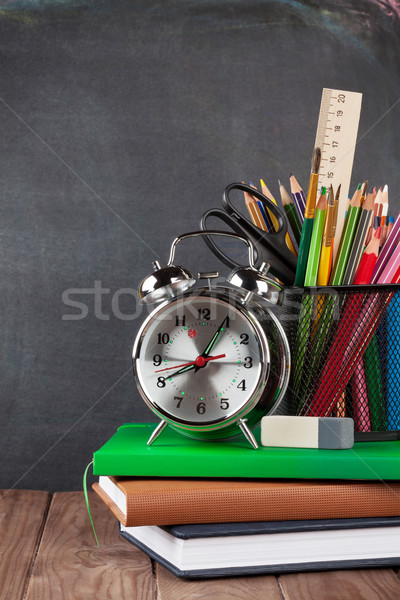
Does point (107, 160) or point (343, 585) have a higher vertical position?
point (107, 160)

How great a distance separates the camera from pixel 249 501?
0.64 metres

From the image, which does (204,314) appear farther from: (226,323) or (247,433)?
(247,433)

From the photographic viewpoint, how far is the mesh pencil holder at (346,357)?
2.48ft

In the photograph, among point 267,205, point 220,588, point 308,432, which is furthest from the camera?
point 267,205

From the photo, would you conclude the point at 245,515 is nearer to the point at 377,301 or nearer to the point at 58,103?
the point at 377,301

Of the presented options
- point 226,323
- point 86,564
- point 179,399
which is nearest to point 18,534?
point 86,564

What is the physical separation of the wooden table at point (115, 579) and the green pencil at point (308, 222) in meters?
0.36

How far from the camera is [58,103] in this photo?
1.03 meters

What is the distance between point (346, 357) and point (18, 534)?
48cm

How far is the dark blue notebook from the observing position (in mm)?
619

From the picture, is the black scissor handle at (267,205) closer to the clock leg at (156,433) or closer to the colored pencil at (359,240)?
the colored pencil at (359,240)

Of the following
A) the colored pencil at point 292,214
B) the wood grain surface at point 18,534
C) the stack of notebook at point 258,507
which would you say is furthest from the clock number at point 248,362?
the wood grain surface at point 18,534

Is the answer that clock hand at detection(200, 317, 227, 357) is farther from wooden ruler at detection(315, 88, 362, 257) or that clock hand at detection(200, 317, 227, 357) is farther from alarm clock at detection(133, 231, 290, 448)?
wooden ruler at detection(315, 88, 362, 257)

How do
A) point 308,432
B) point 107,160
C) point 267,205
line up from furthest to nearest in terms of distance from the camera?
point 107,160 → point 267,205 → point 308,432
